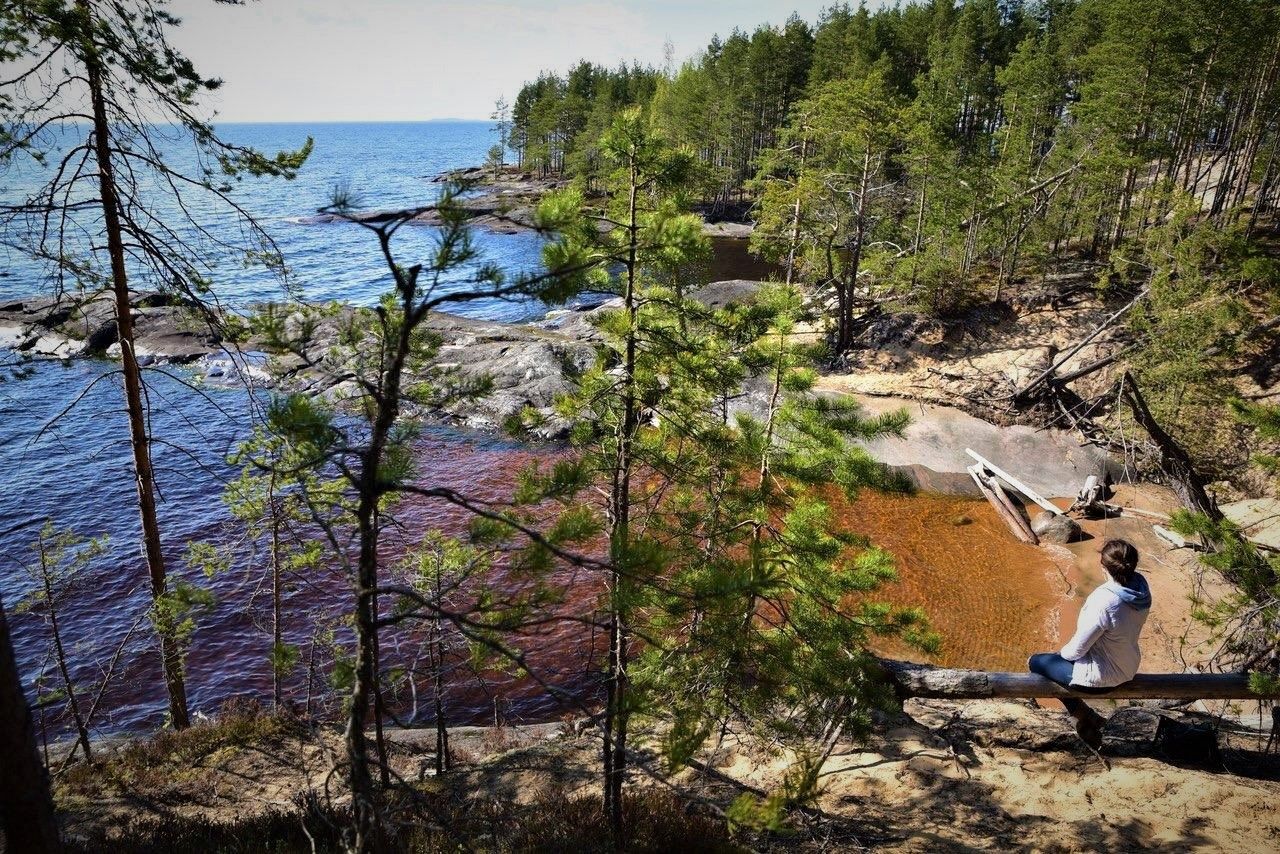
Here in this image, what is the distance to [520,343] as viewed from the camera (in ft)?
98.7

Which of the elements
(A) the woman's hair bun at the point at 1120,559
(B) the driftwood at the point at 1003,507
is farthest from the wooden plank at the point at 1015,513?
(A) the woman's hair bun at the point at 1120,559

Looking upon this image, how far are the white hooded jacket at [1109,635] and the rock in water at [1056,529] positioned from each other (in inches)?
471

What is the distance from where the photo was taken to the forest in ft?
14.9

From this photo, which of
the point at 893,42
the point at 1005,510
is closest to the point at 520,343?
the point at 1005,510

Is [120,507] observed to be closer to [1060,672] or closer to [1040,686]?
[1040,686]

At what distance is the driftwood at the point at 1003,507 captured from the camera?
57.9 feet

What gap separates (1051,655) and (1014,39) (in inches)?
2711

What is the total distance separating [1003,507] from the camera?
61.2 ft

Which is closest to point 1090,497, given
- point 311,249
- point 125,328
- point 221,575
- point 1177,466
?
point 1177,466

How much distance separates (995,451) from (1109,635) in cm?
1561

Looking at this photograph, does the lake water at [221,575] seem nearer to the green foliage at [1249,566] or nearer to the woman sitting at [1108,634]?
the woman sitting at [1108,634]

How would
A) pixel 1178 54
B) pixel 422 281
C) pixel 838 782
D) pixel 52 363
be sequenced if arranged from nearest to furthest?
1. pixel 422 281
2. pixel 838 782
3. pixel 1178 54
4. pixel 52 363

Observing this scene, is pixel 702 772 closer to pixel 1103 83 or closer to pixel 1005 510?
pixel 1005 510

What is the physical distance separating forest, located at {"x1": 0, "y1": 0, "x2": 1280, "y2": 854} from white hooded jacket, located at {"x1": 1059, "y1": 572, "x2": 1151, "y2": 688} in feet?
3.57
